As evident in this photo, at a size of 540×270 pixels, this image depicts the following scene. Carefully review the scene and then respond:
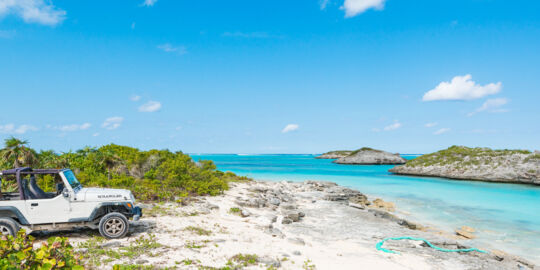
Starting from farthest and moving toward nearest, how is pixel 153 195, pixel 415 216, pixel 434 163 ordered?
pixel 434 163, pixel 415 216, pixel 153 195

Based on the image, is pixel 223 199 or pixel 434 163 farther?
pixel 434 163

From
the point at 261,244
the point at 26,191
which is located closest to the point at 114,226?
the point at 26,191

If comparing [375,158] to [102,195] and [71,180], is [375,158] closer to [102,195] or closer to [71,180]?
[102,195]

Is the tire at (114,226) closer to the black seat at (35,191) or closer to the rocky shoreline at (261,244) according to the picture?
the rocky shoreline at (261,244)

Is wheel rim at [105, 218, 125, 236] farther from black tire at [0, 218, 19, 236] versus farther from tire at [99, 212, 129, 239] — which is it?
black tire at [0, 218, 19, 236]

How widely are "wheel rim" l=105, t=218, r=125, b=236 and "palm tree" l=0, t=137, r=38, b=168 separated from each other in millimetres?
11741

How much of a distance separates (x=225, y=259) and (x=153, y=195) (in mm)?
9867

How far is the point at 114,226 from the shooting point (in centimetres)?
964

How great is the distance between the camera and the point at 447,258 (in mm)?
10461

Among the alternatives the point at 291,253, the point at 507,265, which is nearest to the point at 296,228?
A: the point at 291,253

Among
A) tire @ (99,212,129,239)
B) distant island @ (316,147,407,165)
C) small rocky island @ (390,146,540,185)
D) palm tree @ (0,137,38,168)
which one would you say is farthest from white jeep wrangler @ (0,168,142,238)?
distant island @ (316,147,407,165)

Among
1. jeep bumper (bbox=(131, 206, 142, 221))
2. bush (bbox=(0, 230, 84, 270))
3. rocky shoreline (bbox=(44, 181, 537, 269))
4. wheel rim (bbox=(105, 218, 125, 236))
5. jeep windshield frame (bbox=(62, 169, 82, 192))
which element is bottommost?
rocky shoreline (bbox=(44, 181, 537, 269))

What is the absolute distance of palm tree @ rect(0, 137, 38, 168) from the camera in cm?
1706

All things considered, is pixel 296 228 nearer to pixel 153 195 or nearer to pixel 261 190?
pixel 153 195
